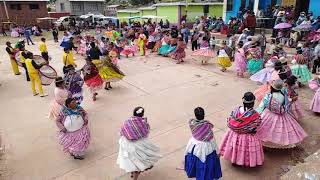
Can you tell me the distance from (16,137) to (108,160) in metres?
2.61

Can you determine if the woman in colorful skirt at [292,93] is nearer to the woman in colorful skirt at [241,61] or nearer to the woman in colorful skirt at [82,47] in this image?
the woman in colorful skirt at [241,61]

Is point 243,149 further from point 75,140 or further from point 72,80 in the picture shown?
point 72,80

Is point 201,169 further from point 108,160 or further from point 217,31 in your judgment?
point 217,31

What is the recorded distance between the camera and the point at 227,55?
12.3 meters

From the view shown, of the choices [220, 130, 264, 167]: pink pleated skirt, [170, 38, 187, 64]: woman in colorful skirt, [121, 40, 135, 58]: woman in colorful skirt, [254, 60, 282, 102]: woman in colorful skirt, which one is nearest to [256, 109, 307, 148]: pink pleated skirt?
[220, 130, 264, 167]: pink pleated skirt

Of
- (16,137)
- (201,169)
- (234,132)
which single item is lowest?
(16,137)

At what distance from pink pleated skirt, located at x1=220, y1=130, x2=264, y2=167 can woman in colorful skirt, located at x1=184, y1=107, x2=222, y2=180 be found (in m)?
0.65

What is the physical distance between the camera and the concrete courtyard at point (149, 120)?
5.55 meters

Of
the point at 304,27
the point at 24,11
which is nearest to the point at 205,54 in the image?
the point at 304,27

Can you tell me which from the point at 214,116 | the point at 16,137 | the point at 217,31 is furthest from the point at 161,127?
the point at 217,31

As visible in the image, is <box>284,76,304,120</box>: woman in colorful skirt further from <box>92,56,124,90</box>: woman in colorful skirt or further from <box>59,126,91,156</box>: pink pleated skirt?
<box>92,56,124,90</box>: woman in colorful skirt

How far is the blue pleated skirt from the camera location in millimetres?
4547

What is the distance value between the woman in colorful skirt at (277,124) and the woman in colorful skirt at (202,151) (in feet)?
4.97

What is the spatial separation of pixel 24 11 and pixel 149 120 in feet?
109
